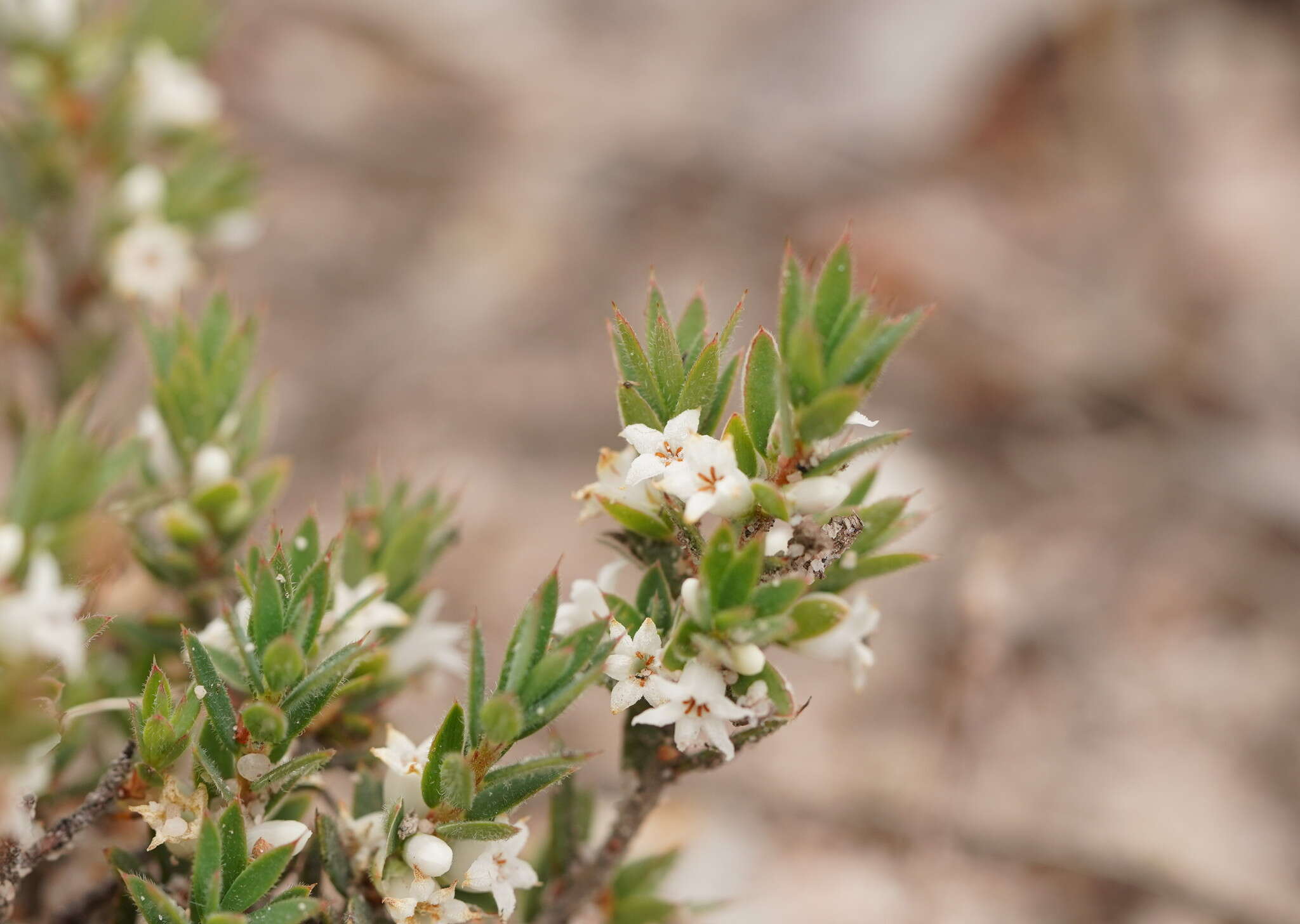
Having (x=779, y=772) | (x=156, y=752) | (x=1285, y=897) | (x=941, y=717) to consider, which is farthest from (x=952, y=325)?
(x=156, y=752)

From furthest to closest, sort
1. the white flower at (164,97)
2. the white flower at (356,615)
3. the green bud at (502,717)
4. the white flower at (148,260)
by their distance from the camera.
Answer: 1. the white flower at (164,97)
2. the white flower at (148,260)
3. the white flower at (356,615)
4. the green bud at (502,717)

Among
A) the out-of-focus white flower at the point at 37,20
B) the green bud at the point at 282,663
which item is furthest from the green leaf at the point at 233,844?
the out-of-focus white flower at the point at 37,20

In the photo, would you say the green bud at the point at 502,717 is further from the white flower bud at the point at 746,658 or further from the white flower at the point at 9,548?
the white flower at the point at 9,548

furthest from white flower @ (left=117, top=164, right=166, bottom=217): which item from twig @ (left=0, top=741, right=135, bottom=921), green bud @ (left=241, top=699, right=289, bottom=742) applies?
green bud @ (left=241, top=699, right=289, bottom=742)

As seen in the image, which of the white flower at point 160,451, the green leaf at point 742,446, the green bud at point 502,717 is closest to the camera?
the green bud at point 502,717

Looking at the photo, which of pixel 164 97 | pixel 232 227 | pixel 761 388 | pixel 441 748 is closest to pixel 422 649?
pixel 441 748
